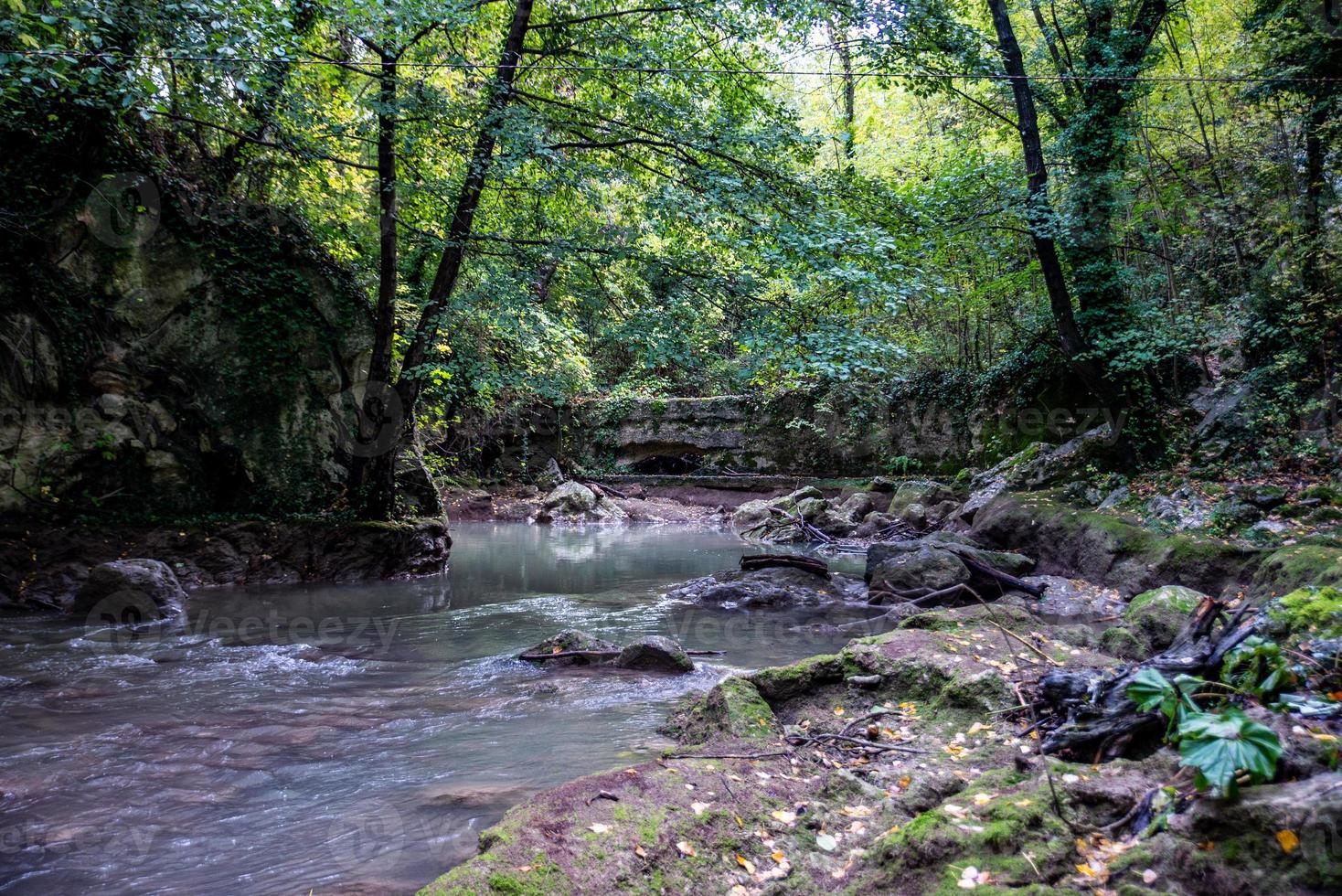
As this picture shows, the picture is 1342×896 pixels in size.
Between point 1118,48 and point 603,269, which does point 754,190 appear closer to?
point 603,269

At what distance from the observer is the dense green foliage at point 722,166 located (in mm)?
7441

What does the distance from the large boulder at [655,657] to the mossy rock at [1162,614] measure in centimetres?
343

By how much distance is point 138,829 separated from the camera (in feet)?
10.8

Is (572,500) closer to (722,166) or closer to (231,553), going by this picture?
(231,553)

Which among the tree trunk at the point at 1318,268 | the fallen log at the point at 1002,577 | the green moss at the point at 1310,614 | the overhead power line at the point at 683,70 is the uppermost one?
the overhead power line at the point at 683,70

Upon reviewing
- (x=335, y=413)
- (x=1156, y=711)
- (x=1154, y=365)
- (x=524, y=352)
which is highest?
(x=524, y=352)

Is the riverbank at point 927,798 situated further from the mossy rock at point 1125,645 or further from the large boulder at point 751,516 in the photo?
the large boulder at point 751,516

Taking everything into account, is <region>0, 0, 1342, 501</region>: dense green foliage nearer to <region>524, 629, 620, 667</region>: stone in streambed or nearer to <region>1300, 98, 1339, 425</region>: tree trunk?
<region>1300, 98, 1339, 425</region>: tree trunk

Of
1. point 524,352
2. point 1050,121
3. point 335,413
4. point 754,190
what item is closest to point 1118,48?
point 1050,121

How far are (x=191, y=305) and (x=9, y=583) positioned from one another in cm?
391

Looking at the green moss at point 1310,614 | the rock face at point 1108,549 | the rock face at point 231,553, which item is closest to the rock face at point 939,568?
the rock face at point 1108,549

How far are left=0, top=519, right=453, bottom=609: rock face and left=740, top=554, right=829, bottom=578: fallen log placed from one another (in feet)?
16.3

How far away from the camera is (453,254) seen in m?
9.46

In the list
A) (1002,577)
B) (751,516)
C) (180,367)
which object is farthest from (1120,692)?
(751,516)
